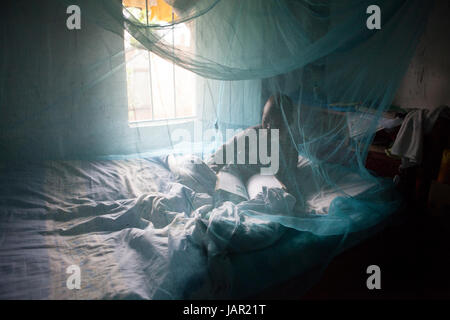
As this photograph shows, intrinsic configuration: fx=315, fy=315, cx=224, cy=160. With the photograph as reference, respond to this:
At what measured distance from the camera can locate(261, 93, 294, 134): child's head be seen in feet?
6.47

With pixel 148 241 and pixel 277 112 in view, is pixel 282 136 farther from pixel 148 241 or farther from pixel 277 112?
pixel 148 241

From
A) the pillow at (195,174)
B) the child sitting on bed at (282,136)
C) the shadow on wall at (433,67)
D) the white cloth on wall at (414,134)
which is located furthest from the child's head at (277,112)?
A: the shadow on wall at (433,67)

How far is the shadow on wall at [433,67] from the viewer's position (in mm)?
2633

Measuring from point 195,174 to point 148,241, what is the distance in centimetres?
68

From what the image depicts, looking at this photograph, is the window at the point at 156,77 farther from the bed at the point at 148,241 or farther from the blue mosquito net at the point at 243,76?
the bed at the point at 148,241

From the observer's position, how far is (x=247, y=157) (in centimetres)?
222

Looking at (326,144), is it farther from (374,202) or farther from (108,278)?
(108,278)

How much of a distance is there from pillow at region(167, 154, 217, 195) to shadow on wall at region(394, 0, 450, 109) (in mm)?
2091

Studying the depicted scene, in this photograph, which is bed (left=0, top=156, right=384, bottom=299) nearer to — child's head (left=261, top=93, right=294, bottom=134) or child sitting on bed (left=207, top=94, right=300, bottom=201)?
child sitting on bed (left=207, top=94, right=300, bottom=201)

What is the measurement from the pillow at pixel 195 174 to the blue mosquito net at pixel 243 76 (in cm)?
10

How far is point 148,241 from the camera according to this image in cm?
147

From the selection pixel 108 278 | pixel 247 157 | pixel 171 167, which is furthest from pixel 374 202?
pixel 108 278

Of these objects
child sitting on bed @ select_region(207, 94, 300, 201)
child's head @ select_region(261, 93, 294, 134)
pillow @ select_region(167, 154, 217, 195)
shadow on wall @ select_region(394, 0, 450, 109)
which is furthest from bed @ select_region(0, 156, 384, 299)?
shadow on wall @ select_region(394, 0, 450, 109)

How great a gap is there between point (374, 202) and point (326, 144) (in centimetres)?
51
